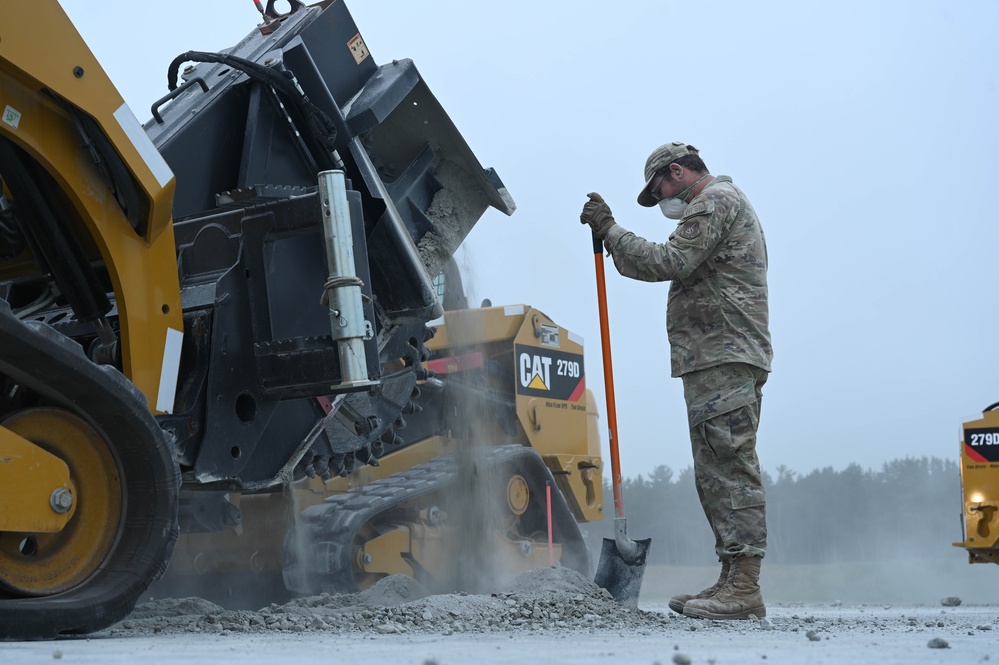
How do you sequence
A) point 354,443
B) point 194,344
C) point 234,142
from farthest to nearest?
1. point 354,443
2. point 234,142
3. point 194,344

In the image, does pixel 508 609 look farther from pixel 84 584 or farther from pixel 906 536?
pixel 906 536

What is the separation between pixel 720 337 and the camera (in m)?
4.87

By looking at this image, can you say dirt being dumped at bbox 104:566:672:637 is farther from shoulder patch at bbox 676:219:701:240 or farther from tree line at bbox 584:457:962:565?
tree line at bbox 584:457:962:565

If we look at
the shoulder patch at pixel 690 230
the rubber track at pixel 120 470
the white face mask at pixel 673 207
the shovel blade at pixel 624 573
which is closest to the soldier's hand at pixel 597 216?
the white face mask at pixel 673 207

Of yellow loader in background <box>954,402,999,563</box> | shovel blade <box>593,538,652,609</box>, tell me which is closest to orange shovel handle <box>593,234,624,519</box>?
shovel blade <box>593,538,652,609</box>

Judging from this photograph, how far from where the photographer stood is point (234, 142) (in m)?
4.67

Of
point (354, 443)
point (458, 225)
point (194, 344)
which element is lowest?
point (354, 443)

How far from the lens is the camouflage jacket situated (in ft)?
16.0

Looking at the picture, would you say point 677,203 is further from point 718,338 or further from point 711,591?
point 711,591

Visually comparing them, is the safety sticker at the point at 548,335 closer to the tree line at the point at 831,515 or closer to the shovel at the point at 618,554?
the shovel at the point at 618,554

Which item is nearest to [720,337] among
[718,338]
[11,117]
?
[718,338]

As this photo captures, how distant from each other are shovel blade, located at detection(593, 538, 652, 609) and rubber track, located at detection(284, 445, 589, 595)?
1.62 m

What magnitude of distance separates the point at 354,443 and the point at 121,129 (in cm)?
186

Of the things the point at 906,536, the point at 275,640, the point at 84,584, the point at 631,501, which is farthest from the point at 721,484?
the point at 631,501
